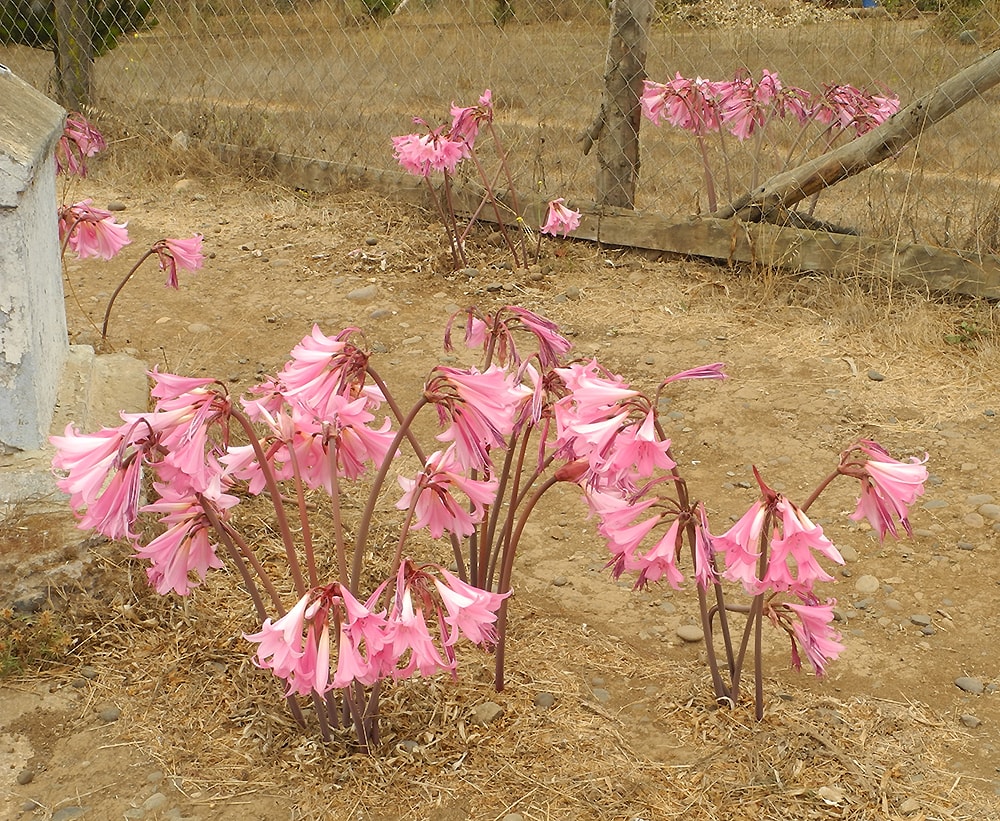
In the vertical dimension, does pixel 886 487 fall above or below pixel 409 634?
above

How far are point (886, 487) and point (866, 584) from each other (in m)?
1.44

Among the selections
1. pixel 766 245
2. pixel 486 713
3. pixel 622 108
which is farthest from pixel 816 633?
pixel 622 108

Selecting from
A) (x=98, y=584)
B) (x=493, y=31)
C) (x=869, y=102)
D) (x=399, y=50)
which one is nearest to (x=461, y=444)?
(x=98, y=584)

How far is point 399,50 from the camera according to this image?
30.9ft

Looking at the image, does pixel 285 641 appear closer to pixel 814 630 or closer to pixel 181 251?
pixel 814 630

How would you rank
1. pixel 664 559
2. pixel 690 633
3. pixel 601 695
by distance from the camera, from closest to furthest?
pixel 664 559 → pixel 601 695 → pixel 690 633

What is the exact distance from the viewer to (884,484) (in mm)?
1928

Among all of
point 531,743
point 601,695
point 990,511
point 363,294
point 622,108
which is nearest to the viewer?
point 531,743

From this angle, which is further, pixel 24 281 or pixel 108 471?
pixel 24 281

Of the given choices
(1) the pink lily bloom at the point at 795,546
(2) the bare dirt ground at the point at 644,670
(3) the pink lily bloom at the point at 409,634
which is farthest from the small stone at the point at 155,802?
(1) the pink lily bloom at the point at 795,546

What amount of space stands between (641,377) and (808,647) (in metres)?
2.47

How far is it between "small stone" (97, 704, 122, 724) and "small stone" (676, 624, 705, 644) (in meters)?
1.43

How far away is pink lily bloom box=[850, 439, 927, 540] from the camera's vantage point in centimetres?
191

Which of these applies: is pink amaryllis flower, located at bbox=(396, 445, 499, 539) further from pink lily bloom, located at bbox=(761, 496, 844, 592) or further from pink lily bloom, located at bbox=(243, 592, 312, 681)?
pink lily bloom, located at bbox=(761, 496, 844, 592)
